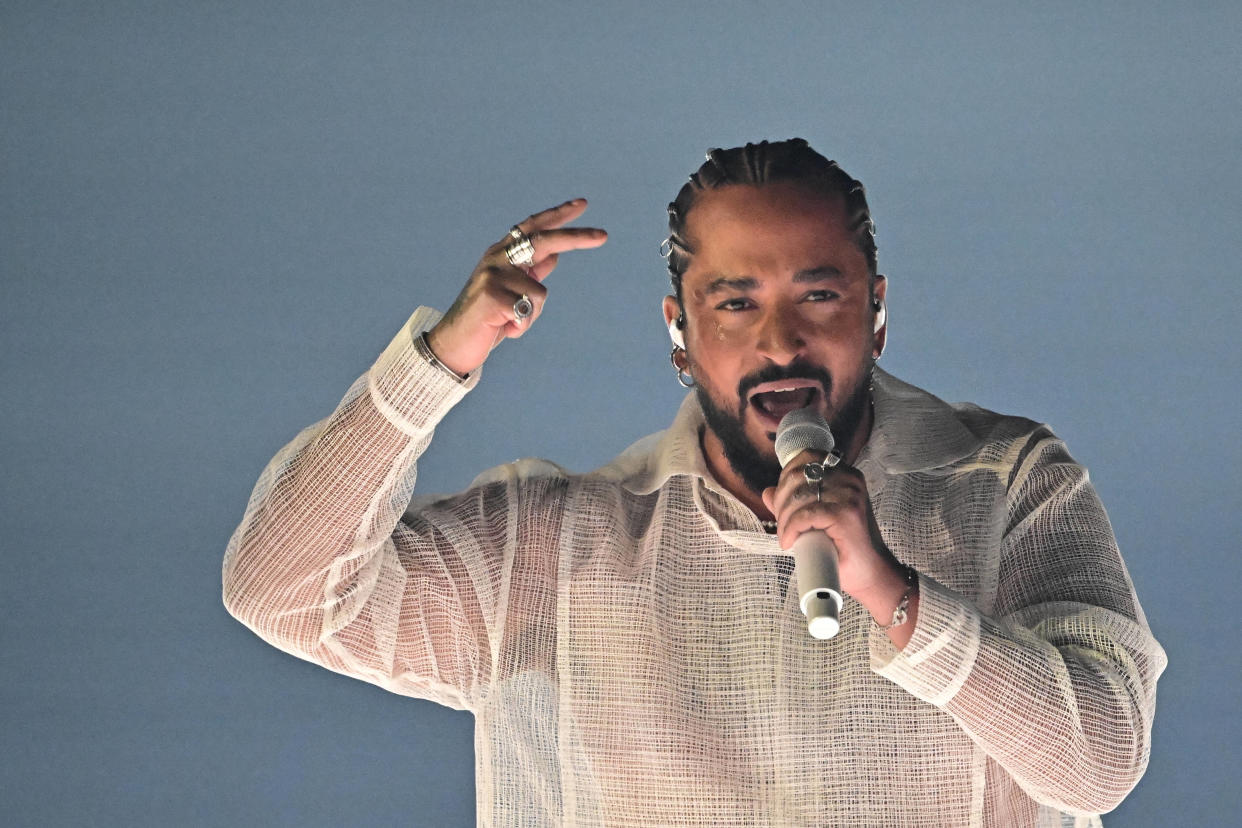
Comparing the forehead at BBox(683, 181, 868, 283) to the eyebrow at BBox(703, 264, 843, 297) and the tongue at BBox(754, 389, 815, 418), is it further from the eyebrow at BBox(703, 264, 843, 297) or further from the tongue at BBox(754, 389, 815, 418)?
the tongue at BBox(754, 389, 815, 418)

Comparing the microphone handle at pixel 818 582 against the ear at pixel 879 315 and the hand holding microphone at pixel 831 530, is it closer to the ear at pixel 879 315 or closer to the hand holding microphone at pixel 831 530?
the hand holding microphone at pixel 831 530

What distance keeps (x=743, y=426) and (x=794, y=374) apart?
9cm

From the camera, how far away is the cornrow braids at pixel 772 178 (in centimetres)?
209

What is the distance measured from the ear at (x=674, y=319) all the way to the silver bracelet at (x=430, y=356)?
0.32 m

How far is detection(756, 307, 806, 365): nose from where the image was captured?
1993mm

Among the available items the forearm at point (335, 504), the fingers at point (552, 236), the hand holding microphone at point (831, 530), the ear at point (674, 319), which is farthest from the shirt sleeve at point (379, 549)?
the hand holding microphone at point (831, 530)

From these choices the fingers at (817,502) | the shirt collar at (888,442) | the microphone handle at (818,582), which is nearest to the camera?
the microphone handle at (818,582)

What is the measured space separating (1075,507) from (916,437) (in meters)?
0.19

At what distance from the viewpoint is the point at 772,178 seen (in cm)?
208

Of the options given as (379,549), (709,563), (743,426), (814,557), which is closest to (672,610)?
(709,563)

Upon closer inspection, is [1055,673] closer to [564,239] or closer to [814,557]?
[814,557]

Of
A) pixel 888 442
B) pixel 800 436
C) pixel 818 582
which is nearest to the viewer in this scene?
pixel 818 582

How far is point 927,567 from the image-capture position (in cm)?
206

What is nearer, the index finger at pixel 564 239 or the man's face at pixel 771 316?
the index finger at pixel 564 239
